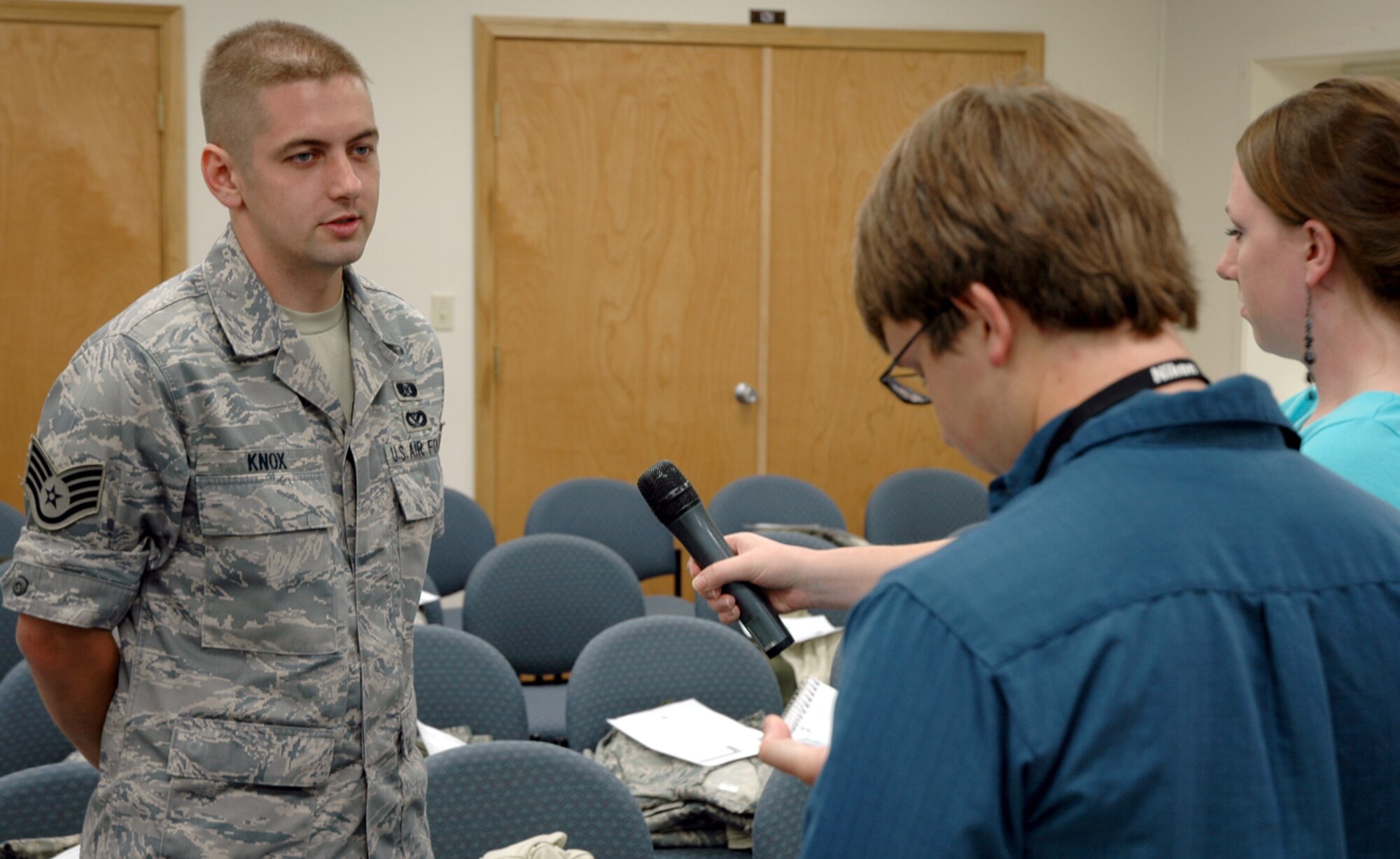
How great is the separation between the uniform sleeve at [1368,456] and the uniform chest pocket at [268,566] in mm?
1178

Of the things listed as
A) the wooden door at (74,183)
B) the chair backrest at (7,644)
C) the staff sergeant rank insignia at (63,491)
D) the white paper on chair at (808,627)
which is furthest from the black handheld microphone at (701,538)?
the wooden door at (74,183)

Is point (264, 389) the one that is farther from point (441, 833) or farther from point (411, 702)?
point (441, 833)

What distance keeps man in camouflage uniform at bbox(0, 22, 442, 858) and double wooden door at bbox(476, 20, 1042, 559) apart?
3670mm

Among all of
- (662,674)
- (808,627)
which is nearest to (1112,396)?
(662,674)

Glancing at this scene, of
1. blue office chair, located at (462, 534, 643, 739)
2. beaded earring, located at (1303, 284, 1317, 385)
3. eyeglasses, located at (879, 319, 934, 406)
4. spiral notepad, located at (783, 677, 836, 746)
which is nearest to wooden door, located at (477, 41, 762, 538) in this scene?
blue office chair, located at (462, 534, 643, 739)

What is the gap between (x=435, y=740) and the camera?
7.86 feet

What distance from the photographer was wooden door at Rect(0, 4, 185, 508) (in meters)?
4.90

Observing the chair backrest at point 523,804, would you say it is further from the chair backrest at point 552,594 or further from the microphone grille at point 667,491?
the chair backrest at point 552,594

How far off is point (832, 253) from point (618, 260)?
3.27 ft

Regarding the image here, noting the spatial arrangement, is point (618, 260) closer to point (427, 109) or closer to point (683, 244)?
point (683, 244)

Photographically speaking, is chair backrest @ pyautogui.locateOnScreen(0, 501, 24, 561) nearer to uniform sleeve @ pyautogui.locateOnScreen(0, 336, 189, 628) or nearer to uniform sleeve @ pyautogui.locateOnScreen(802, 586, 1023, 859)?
uniform sleeve @ pyautogui.locateOnScreen(0, 336, 189, 628)

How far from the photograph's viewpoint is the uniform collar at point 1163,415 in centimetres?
77

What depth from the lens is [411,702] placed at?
1694 millimetres

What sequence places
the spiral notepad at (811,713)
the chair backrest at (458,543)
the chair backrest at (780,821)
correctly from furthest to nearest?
the chair backrest at (458,543), the chair backrest at (780,821), the spiral notepad at (811,713)
